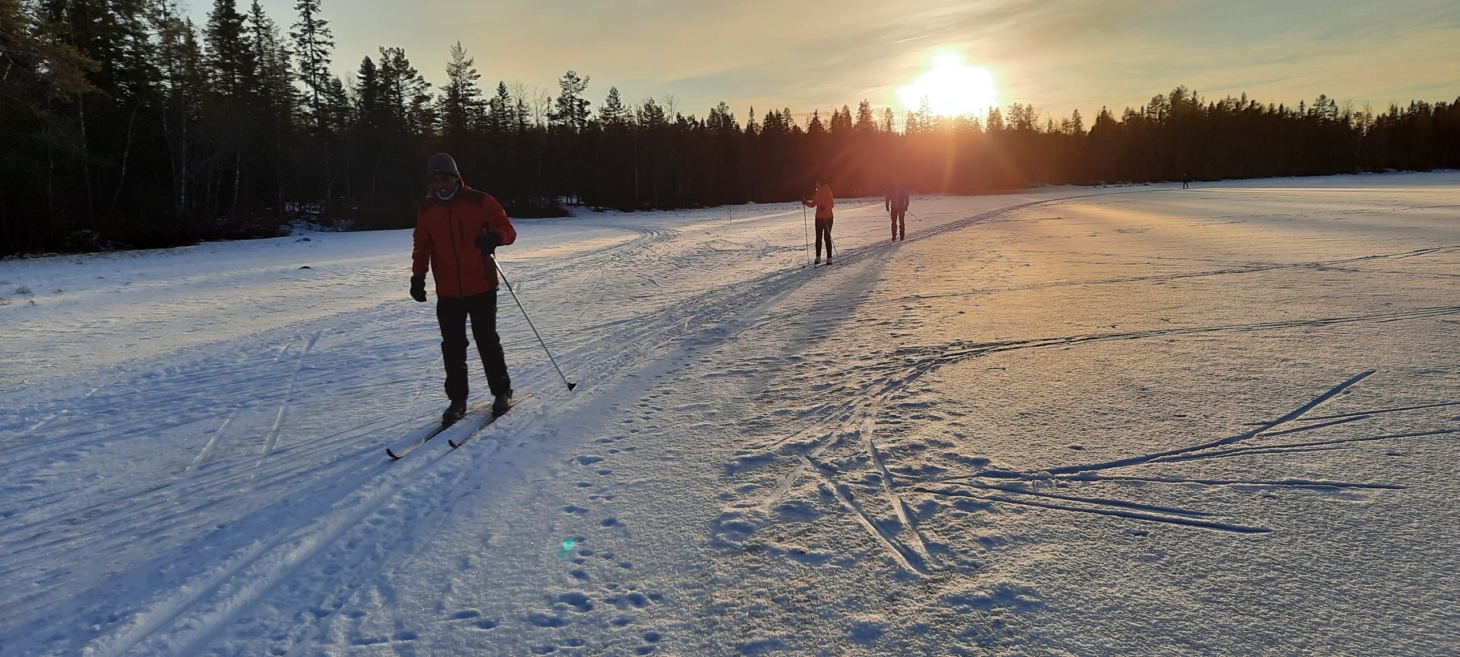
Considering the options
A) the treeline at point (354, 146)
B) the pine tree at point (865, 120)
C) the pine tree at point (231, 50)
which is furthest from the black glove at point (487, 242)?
the pine tree at point (865, 120)

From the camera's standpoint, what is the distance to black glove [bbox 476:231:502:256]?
499cm

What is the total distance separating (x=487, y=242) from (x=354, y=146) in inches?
1737

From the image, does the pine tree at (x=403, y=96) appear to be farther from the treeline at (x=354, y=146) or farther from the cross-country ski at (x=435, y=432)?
the cross-country ski at (x=435, y=432)

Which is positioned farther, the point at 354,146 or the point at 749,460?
the point at 354,146

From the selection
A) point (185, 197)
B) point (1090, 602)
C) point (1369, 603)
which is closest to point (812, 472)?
point (1090, 602)

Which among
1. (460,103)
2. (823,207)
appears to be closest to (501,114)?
(460,103)

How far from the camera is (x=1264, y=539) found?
3.02 meters

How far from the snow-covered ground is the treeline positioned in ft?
72.2

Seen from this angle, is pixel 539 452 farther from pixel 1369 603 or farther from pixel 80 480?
pixel 1369 603

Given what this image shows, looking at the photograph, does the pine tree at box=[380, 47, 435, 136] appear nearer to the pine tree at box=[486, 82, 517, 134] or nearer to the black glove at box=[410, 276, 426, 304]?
the pine tree at box=[486, 82, 517, 134]

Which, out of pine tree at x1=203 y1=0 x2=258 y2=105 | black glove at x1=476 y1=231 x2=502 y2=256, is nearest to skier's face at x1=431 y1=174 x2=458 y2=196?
black glove at x1=476 y1=231 x2=502 y2=256

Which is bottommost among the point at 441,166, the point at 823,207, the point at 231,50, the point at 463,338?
the point at 463,338

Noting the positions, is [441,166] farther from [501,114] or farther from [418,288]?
Answer: [501,114]

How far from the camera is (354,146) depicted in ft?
138
